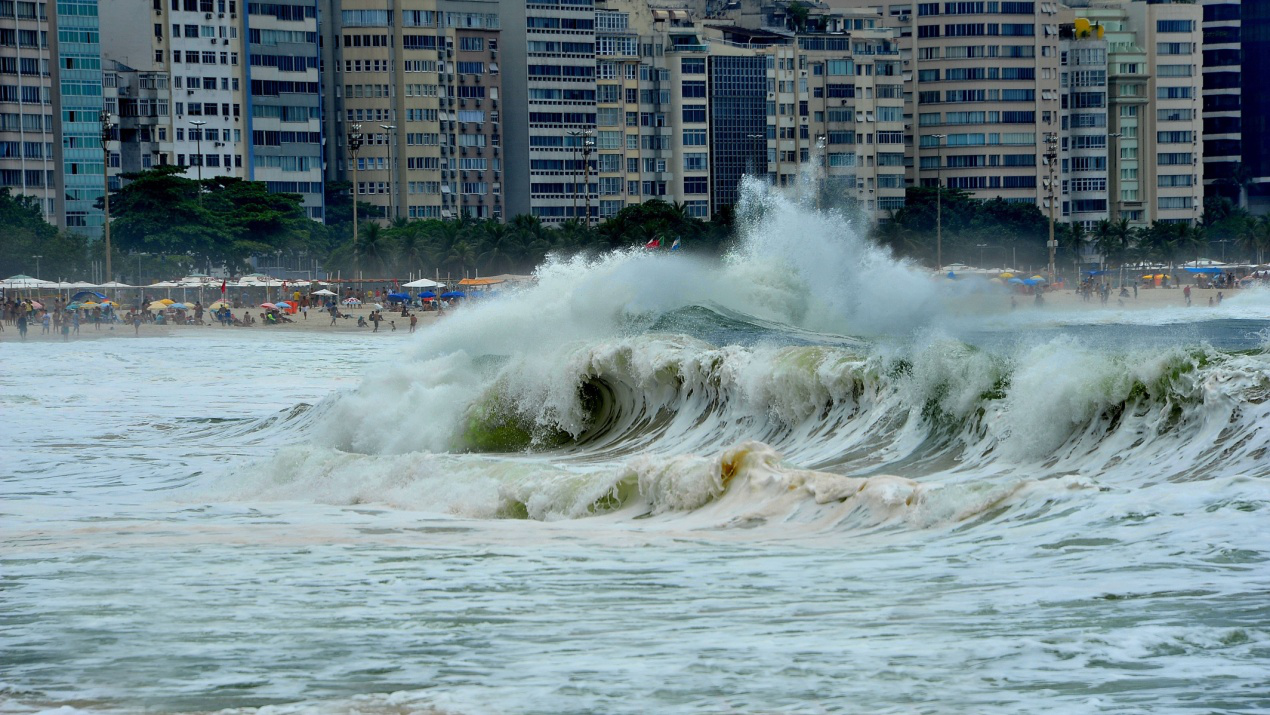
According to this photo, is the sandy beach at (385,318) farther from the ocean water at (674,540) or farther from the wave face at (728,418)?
the ocean water at (674,540)

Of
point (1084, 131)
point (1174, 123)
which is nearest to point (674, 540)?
point (1084, 131)

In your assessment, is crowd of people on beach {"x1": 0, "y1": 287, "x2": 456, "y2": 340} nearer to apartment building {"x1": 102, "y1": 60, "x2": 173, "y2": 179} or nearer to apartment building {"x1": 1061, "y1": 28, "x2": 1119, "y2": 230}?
apartment building {"x1": 102, "y1": 60, "x2": 173, "y2": 179}

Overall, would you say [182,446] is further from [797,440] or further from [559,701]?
[559,701]

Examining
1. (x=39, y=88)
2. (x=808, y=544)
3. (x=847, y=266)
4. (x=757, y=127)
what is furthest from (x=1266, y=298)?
(x=39, y=88)

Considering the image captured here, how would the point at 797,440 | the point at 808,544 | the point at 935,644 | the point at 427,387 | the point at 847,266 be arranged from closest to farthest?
the point at 935,644 → the point at 808,544 → the point at 797,440 → the point at 427,387 → the point at 847,266

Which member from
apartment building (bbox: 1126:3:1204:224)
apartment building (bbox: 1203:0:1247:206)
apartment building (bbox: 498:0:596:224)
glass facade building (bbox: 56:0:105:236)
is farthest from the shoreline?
apartment building (bbox: 1203:0:1247:206)

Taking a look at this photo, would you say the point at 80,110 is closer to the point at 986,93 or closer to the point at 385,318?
the point at 385,318
